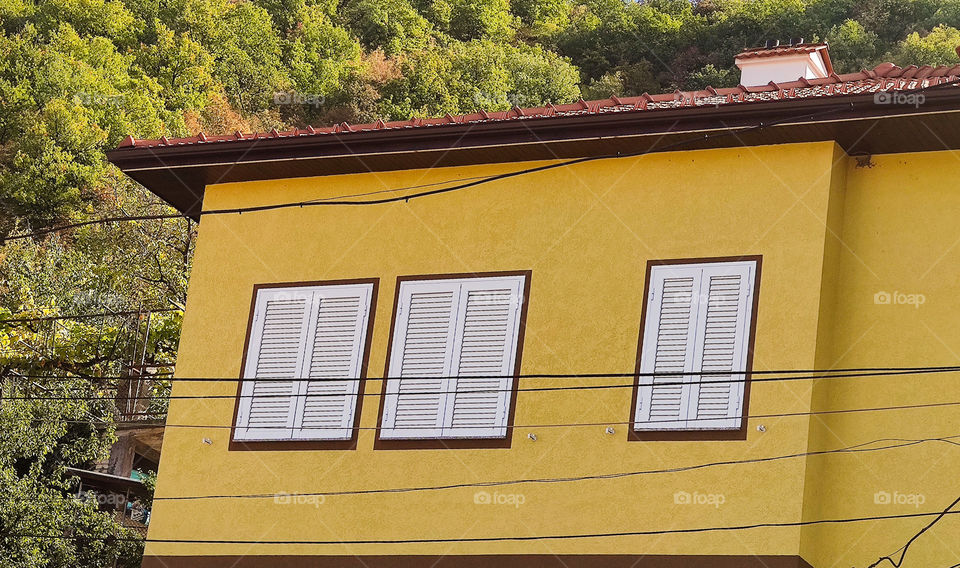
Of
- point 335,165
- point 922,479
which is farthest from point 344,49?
point 922,479

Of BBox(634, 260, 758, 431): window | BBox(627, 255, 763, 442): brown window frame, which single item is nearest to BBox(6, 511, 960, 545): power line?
BBox(627, 255, 763, 442): brown window frame

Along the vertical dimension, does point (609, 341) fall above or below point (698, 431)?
above

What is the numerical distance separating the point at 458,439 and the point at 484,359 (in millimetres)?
798

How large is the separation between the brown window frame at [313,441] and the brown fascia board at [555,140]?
1.23 meters

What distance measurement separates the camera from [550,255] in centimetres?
1316

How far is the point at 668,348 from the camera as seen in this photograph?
1237cm

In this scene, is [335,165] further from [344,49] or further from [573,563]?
[344,49]

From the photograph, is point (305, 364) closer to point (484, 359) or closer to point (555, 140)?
point (484, 359)

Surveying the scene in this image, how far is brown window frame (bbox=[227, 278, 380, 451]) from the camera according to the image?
13.2 m

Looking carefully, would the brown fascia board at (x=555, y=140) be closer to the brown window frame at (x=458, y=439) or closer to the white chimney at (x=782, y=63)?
the brown window frame at (x=458, y=439)

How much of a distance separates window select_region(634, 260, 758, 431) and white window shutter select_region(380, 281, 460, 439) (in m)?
1.94

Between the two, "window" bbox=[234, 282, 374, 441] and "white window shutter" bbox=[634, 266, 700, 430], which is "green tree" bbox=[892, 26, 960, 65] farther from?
"window" bbox=[234, 282, 374, 441]

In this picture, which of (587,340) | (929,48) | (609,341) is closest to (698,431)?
(609,341)

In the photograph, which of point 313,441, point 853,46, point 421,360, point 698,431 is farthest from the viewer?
point 853,46
